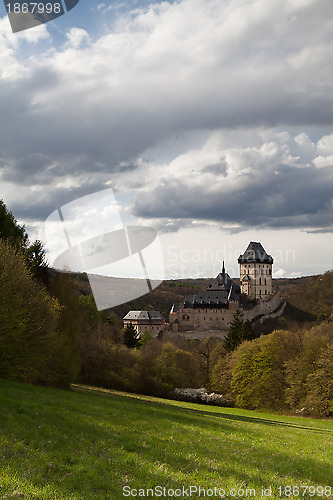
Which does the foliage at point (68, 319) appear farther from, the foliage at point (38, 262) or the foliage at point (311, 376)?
the foliage at point (311, 376)

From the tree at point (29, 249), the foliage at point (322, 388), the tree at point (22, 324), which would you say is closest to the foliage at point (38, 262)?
the tree at point (29, 249)

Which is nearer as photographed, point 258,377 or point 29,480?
point 29,480

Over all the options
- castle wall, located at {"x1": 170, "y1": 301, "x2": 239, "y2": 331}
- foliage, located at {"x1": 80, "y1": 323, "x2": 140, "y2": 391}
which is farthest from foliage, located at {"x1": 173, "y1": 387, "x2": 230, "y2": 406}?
castle wall, located at {"x1": 170, "y1": 301, "x2": 239, "y2": 331}

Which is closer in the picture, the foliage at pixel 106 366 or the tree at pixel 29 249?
the tree at pixel 29 249

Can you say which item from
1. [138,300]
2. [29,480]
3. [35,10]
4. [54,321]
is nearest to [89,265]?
[54,321]

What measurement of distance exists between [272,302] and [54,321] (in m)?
118

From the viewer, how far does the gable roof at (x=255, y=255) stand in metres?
160

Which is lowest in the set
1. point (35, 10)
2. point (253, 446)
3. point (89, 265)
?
point (253, 446)

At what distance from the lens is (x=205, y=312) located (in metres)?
132

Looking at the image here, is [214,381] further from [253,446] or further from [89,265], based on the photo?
[253,446]

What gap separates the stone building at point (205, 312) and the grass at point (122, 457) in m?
114

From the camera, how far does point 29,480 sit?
7910 millimetres

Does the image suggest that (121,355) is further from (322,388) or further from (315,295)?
(315,295)

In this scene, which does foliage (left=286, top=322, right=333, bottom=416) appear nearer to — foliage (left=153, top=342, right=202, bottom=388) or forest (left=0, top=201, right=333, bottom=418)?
forest (left=0, top=201, right=333, bottom=418)
